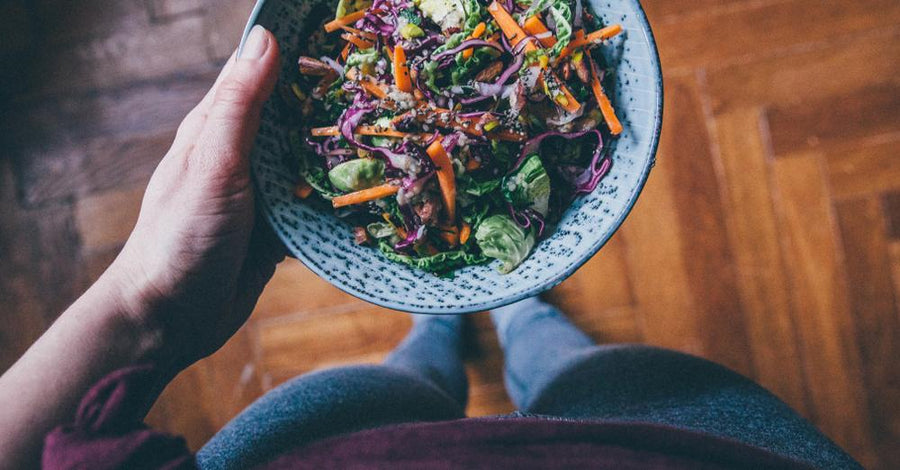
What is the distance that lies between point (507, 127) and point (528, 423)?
0.31 m

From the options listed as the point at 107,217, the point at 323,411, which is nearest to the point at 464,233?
the point at 323,411

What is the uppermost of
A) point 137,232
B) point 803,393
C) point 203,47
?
point 203,47

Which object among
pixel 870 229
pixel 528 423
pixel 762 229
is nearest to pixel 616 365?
pixel 528 423

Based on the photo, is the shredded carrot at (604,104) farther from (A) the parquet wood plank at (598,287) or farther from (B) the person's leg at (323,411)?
(A) the parquet wood plank at (598,287)

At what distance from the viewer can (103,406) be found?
0.56 m

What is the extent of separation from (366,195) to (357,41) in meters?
0.17

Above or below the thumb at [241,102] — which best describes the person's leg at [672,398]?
below

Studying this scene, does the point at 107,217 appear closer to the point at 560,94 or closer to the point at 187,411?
the point at 187,411

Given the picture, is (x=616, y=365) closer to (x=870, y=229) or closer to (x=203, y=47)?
(x=870, y=229)

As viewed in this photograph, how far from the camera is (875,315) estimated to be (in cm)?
129

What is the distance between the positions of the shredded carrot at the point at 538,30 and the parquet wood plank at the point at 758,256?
79 cm

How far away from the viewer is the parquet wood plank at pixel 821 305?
50.2 inches

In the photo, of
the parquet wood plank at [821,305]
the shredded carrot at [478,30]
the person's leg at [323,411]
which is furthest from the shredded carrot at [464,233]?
the parquet wood plank at [821,305]

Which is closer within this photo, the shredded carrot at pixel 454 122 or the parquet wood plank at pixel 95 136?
the shredded carrot at pixel 454 122
